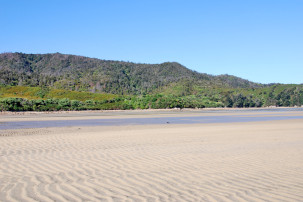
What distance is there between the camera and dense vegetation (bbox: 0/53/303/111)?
218ft

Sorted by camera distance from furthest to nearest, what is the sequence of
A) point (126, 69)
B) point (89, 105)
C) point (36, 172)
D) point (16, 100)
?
point (126, 69)
point (89, 105)
point (16, 100)
point (36, 172)

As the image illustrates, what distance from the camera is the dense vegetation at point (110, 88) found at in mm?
66350

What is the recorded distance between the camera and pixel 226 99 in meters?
101

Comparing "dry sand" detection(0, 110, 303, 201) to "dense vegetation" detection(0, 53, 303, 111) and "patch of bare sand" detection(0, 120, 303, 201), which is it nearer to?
"patch of bare sand" detection(0, 120, 303, 201)

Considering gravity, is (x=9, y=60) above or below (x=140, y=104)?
above

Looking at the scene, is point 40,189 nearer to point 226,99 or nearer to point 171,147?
point 171,147

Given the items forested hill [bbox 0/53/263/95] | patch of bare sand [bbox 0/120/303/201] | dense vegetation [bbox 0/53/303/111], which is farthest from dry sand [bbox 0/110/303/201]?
forested hill [bbox 0/53/263/95]

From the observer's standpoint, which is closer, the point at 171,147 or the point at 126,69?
the point at 171,147

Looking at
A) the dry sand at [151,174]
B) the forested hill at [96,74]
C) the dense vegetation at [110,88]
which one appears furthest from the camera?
the forested hill at [96,74]

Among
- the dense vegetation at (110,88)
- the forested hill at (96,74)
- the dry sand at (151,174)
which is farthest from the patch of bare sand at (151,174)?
the forested hill at (96,74)

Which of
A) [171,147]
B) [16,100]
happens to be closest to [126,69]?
[16,100]

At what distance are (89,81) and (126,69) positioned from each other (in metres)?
37.9

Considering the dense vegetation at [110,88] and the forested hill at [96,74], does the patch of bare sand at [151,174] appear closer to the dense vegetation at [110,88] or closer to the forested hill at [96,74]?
the dense vegetation at [110,88]

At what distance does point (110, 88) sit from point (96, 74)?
19651 mm
